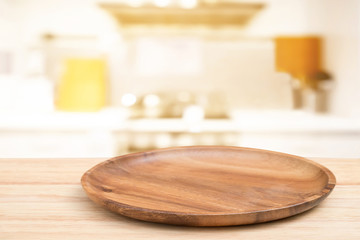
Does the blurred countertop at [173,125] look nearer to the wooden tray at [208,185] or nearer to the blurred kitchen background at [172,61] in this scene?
the blurred kitchen background at [172,61]

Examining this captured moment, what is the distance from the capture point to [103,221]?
473 mm

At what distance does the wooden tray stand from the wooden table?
1 cm

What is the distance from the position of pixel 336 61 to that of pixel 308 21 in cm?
40

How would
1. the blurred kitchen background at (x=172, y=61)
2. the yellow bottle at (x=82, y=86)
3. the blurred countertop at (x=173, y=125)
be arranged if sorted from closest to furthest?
the blurred countertop at (x=173, y=125) → the blurred kitchen background at (x=172, y=61) → the yellow bottle at (x=82, y=86)

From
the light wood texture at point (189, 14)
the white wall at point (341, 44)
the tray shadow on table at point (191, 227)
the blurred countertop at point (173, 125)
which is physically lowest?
the blurred countertop at point (173, 125)

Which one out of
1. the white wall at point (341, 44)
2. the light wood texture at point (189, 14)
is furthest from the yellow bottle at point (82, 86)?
the white wall at point (341, 44)

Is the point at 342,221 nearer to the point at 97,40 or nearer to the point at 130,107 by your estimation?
the point at 130,107

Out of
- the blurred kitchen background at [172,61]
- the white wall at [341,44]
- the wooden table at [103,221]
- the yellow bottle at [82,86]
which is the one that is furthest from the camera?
the yellow bottle at [82,86]

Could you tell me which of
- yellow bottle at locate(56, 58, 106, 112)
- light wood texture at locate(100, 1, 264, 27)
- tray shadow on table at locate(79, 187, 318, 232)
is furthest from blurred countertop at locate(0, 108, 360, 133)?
tray shadow on table at locate(79, 187, 318, 232)

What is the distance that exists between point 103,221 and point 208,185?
21 centimetres

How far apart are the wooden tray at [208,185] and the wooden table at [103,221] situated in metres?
0.01

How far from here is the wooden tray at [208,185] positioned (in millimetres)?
451

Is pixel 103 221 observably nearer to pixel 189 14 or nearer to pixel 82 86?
pixel 189 14

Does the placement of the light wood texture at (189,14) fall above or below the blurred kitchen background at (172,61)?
above
